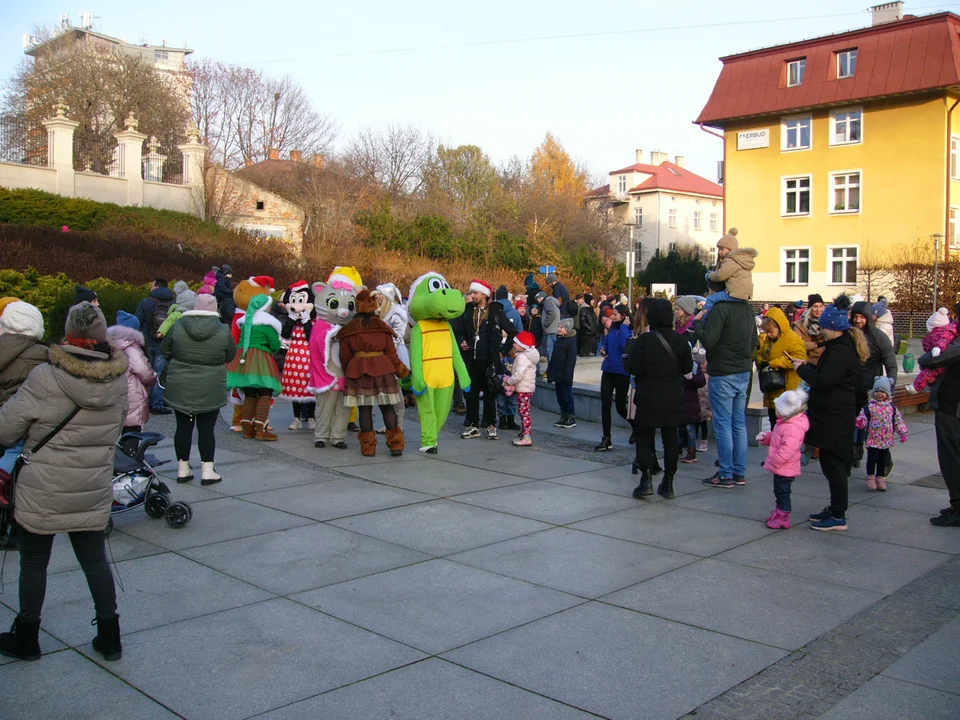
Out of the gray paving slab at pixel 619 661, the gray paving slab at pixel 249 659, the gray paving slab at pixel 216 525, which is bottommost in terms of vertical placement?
the gray paving slab at pixel 619 661

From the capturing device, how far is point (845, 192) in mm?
40188

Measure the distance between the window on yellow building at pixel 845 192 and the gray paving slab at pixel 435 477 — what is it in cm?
3542

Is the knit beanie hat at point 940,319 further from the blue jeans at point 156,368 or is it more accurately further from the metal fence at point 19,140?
the metal fence at point 19,140

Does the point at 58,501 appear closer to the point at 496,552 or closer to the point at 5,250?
the point at 496,552

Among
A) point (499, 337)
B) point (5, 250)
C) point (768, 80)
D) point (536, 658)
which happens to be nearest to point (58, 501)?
point (536, 658)

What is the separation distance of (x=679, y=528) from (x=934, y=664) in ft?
8.80

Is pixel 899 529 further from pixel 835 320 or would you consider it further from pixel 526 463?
pixel 526 463

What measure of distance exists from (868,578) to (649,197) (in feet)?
230

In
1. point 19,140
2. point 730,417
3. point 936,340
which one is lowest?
point 730,417

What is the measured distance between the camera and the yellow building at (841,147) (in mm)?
36875

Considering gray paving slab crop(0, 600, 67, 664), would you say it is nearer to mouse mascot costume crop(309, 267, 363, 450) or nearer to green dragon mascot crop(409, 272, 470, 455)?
mouse mascot costume crop(309, 267, 363, 450)

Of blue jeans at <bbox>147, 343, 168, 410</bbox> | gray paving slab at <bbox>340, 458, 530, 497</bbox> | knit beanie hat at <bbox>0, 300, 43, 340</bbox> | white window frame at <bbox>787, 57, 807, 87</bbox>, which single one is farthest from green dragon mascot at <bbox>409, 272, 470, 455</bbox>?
white window frame at <bbox>787, 57, 807, 87</bbox>

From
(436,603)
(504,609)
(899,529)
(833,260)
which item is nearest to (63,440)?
(436,603)

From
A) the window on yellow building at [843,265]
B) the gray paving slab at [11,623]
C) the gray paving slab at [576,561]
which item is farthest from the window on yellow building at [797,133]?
the gray paving slab at [11,623]
